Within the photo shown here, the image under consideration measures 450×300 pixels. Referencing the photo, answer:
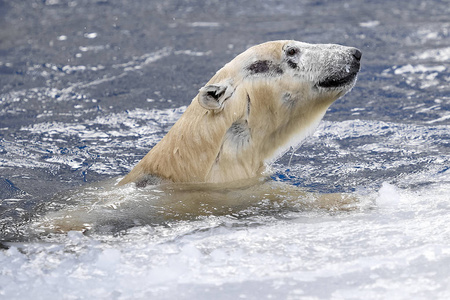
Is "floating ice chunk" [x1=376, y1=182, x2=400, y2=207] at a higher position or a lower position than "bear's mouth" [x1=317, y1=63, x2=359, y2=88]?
lower

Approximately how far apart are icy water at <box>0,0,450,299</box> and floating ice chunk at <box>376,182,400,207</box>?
1cm

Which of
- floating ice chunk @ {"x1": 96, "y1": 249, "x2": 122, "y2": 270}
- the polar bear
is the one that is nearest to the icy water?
floating ice chunk @ {"x1": 96, "y1": 249, "x2": 122, "y2": 270}

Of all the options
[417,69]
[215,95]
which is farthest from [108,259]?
[417,69]

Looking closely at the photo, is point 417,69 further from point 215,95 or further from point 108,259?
point 108,259

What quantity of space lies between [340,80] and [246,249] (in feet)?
4.98

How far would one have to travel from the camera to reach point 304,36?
394 inches

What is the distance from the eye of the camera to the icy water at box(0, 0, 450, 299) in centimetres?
369

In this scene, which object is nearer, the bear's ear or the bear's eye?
the bear's ear

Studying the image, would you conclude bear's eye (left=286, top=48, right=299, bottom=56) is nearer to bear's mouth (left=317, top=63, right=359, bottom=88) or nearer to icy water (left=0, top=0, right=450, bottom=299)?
bear's mouth (left=317, top=63, right=359, bottom=88)

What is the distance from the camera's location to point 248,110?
4.62m

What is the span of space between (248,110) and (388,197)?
1.19 meters

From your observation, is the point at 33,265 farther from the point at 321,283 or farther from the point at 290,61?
the point at 290,61

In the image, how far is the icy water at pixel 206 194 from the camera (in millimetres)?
3689

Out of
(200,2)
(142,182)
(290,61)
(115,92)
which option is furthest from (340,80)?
(200,2)
